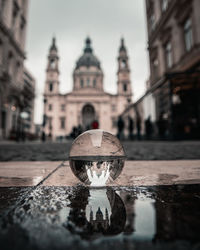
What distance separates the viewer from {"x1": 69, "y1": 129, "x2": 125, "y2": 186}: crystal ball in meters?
0.60

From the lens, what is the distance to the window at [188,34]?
7.80m

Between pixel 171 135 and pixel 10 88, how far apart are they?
11460mm

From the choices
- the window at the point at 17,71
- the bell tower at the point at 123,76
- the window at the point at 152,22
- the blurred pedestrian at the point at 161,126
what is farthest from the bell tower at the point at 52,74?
the blurred pedestrian at the point at 161,126

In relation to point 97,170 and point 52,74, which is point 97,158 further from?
point 52,74

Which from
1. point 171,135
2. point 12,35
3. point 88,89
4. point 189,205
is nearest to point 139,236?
point 189,205

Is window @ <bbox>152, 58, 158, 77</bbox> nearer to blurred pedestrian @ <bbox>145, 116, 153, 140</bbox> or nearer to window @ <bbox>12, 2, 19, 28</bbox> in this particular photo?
blurred pedestrian @ <bbox>145, 116, 153, 140</bbox>

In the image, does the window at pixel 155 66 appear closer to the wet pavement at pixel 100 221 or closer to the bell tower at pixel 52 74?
the wet pavement at pixel 100 221

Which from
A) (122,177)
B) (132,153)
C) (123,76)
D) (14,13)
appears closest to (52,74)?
(123,76)

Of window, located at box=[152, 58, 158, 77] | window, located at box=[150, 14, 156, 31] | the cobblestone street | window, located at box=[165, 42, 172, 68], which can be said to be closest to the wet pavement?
the cobblestone street

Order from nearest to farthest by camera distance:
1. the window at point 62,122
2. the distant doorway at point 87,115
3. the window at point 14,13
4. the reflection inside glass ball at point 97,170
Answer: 1. the reflection inside glass ball at point 97,170
2. the window at point 14,13
3. the window at point 62,122
4. the distant doorway at point 87,115

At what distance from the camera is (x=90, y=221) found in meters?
0.28

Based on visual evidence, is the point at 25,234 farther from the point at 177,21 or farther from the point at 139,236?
the point at 177,21

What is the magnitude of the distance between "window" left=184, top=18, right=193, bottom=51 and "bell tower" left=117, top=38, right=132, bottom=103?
2611 cm

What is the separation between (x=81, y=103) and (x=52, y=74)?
30.3 feet
